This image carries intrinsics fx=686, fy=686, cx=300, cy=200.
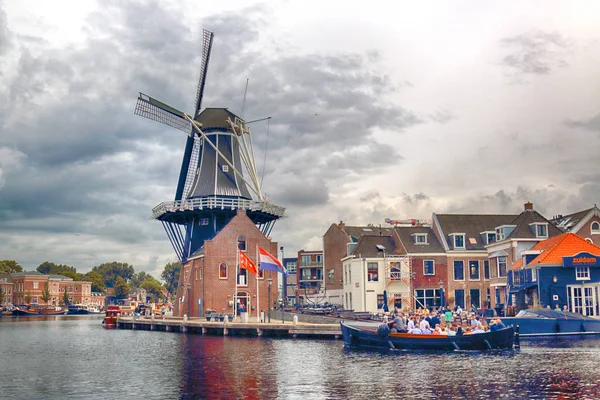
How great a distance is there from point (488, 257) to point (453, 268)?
3.85 meters

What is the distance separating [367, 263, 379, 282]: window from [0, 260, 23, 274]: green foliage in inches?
5559

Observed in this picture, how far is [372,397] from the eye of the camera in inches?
1011

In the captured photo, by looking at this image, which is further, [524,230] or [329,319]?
[524,230]

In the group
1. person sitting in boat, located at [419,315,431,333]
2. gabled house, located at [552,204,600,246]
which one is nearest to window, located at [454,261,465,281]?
gabled house, located at [552,204,600,246]

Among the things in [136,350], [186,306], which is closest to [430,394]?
[136,350]

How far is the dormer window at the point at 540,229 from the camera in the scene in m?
66.6

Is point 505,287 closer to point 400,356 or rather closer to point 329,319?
point 329,319

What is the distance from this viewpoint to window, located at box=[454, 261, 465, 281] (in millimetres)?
71562

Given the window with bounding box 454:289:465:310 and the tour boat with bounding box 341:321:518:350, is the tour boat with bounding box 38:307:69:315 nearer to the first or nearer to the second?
the window with bounding box 454:289:465:310

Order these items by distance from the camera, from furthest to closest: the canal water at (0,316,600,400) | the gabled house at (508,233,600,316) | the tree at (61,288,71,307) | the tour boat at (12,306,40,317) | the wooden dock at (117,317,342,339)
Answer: the tree at (61,288,71,307) < the tour boat at (12,306,40,317) < the gabled house at (508,233,600,316) < the wooden dock at (117,317,342,339) < the canal water at (0,316,600,400)

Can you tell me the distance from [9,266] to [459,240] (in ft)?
520

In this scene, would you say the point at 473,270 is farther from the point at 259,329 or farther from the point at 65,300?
the point at 65,300

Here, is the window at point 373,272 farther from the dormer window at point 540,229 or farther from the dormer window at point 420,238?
the dormer window at point 540,229

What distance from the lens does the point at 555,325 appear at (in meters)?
48.3
